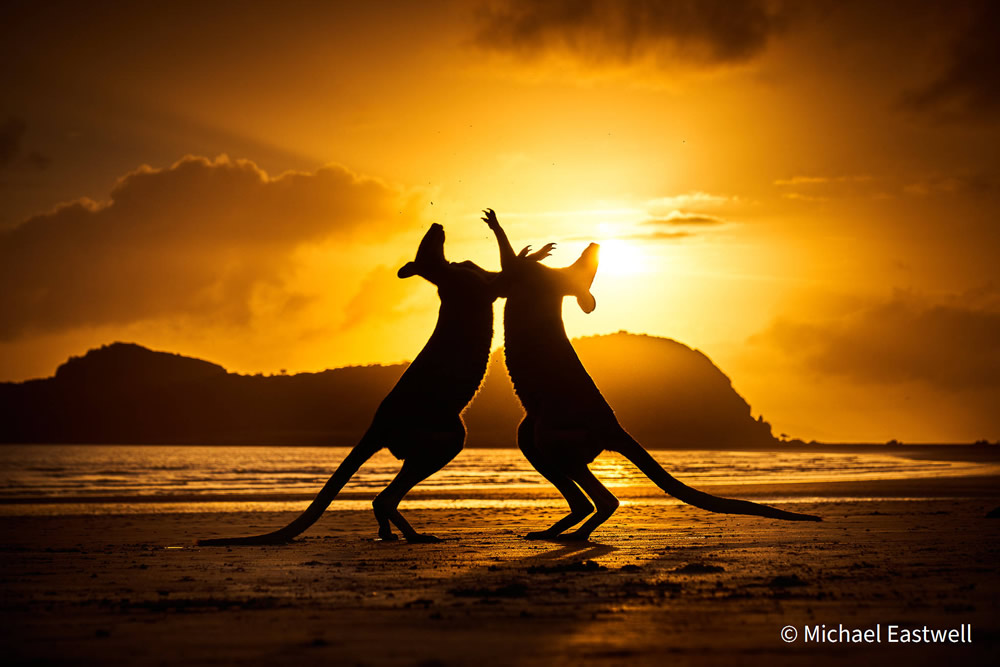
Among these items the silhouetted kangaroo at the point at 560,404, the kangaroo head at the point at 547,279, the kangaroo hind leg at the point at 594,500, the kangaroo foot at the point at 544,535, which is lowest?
the kangaroo foot at the point at 544,535

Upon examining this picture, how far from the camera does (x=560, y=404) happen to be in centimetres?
1155

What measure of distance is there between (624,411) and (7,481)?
431 feet

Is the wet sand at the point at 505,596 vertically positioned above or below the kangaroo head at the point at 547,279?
below

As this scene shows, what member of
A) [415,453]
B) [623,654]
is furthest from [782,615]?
[415,453]

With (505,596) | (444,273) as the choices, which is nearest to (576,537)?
(444,273)

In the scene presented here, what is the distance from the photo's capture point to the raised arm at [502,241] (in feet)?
39.9

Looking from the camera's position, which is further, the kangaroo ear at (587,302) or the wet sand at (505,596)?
the kangaroo ear at (587,302)

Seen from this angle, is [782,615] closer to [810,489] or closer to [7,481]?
[810,489]

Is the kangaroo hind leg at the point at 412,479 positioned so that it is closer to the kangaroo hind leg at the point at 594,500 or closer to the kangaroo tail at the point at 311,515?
the kangaroo tail at the point at 311,515

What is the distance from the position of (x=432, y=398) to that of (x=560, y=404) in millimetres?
1609

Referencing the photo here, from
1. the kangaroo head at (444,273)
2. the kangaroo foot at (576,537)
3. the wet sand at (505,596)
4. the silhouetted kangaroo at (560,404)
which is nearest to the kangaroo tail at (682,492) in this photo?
the silhouetted kangaroo at (560,404)

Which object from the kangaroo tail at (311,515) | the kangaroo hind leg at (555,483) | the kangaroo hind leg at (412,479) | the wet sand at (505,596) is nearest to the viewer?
the wet sand at (505,596)

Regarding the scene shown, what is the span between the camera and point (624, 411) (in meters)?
159

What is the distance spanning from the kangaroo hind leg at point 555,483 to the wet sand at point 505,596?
1.60 ft
